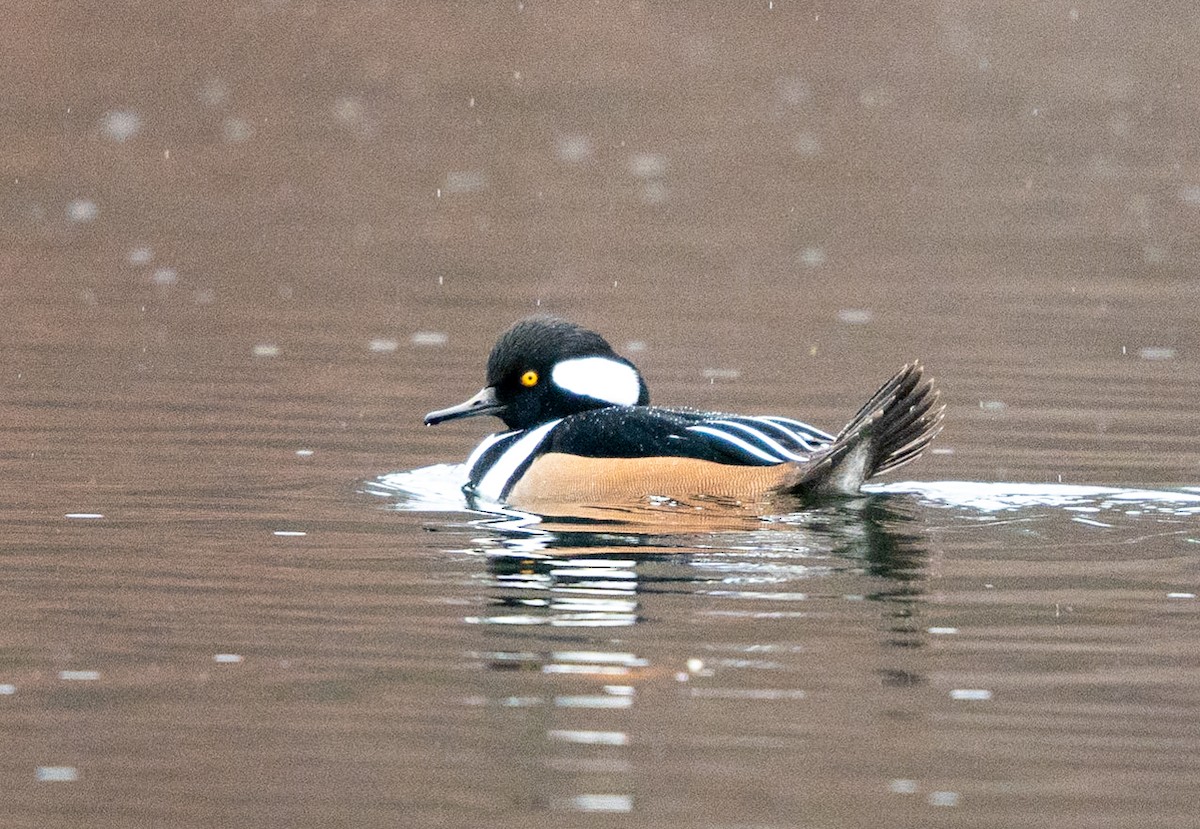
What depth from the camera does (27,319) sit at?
14.7 metres

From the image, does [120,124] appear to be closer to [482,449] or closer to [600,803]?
[482,449]

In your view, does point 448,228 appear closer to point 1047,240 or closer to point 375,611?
point 1047,240

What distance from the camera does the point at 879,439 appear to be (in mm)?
9312

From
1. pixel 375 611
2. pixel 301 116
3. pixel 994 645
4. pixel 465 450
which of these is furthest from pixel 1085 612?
pixel 301 116

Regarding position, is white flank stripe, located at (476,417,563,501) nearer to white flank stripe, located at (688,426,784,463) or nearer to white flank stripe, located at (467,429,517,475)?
white flank stripe, located at (467,429,517,475)

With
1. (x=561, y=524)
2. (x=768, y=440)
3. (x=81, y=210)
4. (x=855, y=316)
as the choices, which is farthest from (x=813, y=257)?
(x=561, y=524)

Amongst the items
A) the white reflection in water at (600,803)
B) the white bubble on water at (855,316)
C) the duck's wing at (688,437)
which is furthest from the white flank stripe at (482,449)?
the white bubble on water at (855,316)

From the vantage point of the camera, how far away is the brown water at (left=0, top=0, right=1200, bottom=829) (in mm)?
6008

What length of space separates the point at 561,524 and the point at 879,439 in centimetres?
130

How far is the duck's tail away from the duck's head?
50.6 inches

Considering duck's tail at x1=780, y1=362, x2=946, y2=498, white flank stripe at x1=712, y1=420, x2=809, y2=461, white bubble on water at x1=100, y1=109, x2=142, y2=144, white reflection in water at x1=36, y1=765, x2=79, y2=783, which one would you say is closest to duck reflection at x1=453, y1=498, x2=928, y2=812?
duck's tail at x1=780, y1=362, x2=946, y2=498

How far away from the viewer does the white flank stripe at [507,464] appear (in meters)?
9.93

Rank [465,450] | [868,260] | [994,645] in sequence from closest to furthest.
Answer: [994,645]
[465,450]
[868,260]

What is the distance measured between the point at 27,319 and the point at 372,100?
1298cm
